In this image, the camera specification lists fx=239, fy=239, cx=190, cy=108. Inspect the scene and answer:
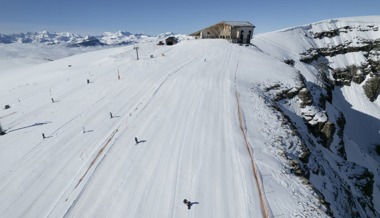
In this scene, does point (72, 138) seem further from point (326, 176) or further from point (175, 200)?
point (326, 176)

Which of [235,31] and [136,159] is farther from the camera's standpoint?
Result: [235,31]

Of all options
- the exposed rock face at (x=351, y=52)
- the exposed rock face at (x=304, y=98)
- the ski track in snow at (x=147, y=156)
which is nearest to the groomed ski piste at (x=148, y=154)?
the ski track in snow at (x=147, y=156)

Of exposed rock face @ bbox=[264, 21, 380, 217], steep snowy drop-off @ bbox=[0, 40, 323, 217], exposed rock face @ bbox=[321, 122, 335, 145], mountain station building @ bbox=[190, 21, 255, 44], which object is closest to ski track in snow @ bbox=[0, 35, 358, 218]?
steep snowy drop-off @ bbox=[0, 40, 323, 217]

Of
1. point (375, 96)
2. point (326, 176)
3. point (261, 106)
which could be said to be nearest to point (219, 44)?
point (261, 106)

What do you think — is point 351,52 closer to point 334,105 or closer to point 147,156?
point 334,105

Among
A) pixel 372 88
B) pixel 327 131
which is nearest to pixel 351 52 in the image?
pixel 372 88

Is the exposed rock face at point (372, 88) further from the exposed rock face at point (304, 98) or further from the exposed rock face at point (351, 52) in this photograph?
the exposed rock face at point (304, 98)
